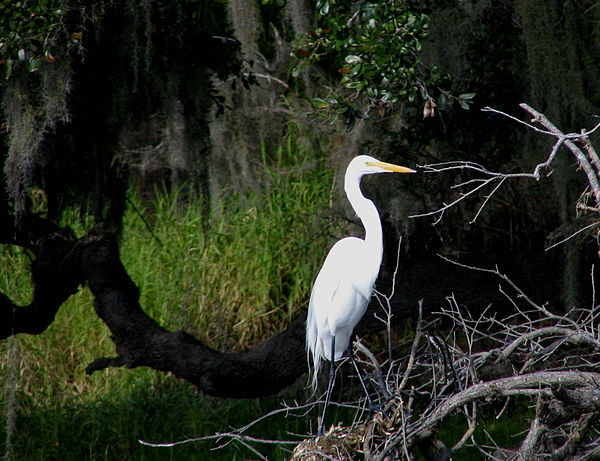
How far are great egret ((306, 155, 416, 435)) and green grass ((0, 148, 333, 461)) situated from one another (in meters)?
1.36

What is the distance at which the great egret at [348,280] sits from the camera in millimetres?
3148

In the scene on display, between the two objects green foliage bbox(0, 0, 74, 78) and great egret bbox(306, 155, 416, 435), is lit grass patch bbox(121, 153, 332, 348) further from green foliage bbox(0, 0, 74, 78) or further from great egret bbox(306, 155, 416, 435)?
green foliage bbox(0, 0, 74, 78)

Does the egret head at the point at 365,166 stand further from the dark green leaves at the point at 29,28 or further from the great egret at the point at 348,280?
the dark green leaves at the point at 29,28

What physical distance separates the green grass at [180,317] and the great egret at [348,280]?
1.36 metres

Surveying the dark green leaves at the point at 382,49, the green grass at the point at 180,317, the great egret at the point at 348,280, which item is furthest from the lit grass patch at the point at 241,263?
the dark green leaves at the point at 382,49

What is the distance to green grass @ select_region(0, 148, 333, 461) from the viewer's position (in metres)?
4.83

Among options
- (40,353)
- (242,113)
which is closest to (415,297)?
(242,113)

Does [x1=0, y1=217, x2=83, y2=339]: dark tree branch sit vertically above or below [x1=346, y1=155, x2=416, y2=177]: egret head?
below

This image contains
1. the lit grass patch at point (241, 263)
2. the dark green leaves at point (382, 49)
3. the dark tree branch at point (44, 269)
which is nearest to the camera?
the dark green leaves at point (382, 49)

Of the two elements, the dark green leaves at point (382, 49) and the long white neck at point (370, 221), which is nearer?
the dark green leaves at point (382, 49)

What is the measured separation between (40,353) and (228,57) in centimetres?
273

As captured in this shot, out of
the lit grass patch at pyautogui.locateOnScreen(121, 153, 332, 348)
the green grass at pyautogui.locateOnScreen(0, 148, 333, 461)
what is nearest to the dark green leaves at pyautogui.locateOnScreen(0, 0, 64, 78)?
the green grass at pyautogui.locateOnScreen(0, 148, 333, 461)

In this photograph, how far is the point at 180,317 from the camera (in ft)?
18.0

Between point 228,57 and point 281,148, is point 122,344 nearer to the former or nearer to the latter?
point 228,57
